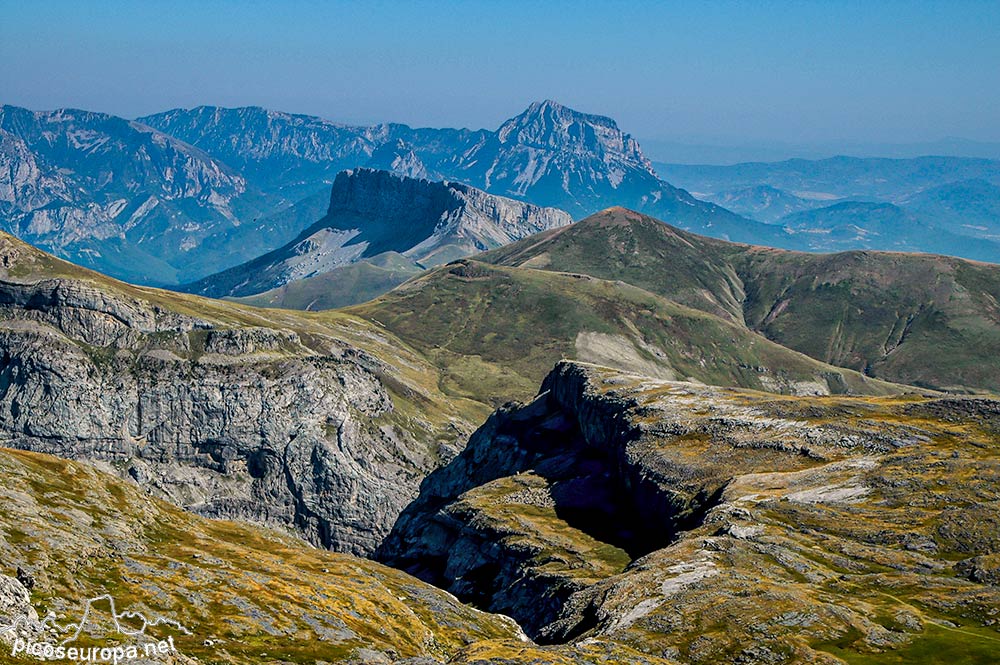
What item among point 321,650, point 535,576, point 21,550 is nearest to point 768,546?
point 535,576

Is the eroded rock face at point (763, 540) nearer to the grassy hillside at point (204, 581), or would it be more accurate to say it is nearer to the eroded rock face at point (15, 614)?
the grassy hillside at point (204, 581)

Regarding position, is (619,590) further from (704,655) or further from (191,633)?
(191,633)

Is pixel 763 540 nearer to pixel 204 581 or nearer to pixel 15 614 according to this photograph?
pixel 204 581

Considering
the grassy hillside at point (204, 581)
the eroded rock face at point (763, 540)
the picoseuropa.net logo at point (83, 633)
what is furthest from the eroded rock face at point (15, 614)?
the eroded rock face at point (763, 540)

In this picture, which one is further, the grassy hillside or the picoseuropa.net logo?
the grassy hillside

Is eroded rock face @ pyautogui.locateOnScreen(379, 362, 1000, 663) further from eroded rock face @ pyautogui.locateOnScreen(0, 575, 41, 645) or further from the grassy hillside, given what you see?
eroded rock face @ pyautogui.locateOnScreen(0, 575, 41, 645)

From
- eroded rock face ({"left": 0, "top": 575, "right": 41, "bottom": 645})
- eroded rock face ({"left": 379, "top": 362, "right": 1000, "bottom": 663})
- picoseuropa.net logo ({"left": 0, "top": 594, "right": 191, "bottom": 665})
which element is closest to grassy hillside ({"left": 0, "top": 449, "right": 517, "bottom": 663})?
picoseuropa.net logo ({"left": 0, "top": 594, "right": 191, "bottom": 665})

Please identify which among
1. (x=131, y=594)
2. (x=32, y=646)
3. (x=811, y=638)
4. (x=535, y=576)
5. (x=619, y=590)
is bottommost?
(x=535, y=576)
